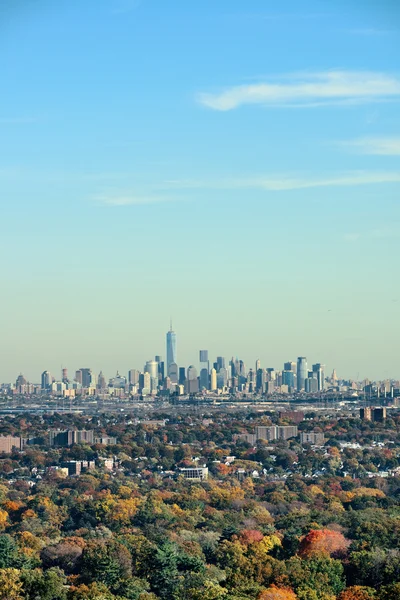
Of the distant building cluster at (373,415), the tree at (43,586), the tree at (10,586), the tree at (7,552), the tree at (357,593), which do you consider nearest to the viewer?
the tree at (357,593)

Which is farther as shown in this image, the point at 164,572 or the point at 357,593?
the point at 164,572

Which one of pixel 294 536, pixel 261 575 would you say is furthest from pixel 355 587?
pixel 294 536

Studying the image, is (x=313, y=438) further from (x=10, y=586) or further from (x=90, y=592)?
(x=10, y=586)

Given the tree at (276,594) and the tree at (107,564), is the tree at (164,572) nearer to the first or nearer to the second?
the tree at (107,564)

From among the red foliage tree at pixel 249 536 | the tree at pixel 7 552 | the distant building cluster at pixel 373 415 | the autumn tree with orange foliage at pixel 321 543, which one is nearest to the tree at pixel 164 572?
the autumn tree with orange foliage at pixel 321 543

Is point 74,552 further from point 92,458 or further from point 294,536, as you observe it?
point 92,458

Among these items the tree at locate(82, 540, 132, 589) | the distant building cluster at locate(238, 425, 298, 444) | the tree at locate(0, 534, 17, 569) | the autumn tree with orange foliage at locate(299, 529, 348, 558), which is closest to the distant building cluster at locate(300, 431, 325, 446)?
the distant building cluster at locate(238, 425, 298, 444)

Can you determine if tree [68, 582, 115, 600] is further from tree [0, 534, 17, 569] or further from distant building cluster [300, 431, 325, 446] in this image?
distant building cluster [300, 431, 325, 446]

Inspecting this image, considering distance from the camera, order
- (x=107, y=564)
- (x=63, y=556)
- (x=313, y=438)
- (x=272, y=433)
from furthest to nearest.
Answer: (x=272, y=433) → (x=313, y=438) → (x=63, y=556) → (x=107, y=564)

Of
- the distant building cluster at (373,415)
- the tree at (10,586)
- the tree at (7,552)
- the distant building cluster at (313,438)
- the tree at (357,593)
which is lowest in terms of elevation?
the tree at (357,593)

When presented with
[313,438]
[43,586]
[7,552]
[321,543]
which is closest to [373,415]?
[313,438]
